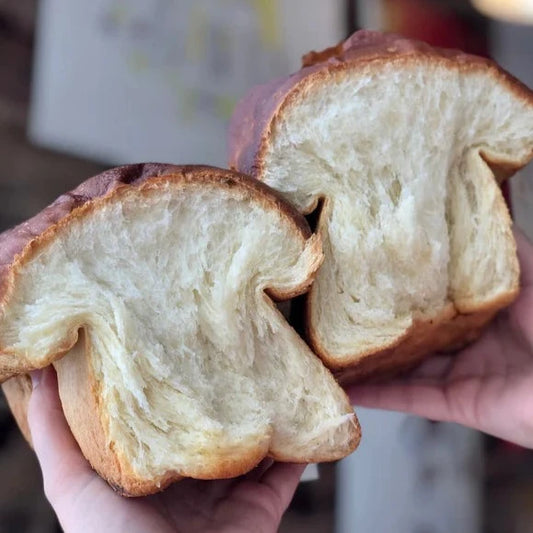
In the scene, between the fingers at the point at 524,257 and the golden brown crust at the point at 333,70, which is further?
the fingers at the point at 524,257

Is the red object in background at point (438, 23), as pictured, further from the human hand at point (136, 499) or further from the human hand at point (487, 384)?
the human hand at point (136, 499)

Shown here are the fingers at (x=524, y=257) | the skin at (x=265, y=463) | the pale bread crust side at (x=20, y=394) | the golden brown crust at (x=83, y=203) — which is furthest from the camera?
the fingers at (x=524, y=257)

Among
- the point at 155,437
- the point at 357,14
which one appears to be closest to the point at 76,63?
the point at 357,14

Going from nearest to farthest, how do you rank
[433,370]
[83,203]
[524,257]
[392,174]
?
[83,203], [392,174], [524,257], [433,370]

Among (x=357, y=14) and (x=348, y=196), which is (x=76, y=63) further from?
(x=348, y=196)

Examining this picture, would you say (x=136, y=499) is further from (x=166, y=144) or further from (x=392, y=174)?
(x=166, y=144)

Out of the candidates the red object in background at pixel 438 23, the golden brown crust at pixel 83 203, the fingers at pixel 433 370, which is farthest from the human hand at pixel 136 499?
the red object in background at pixel 438 23

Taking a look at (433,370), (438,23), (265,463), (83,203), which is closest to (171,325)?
(83,203)
